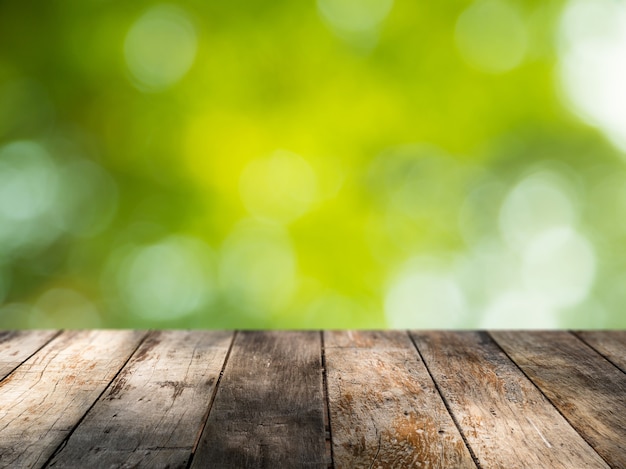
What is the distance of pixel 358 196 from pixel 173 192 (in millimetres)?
695

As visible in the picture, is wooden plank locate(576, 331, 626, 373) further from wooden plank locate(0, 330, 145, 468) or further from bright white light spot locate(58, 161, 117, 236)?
bright white light spot locate(58, 161, 117, 236)

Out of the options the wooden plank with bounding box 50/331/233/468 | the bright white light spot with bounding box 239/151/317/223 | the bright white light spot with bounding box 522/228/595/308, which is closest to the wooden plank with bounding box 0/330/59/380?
the wooden plank with bounding box 50/331/233/468

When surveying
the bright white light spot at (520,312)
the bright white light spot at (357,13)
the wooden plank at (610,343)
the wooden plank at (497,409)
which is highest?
the bright white light spot at (357,13)

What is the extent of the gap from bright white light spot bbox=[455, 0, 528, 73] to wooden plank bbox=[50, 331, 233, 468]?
154 cm

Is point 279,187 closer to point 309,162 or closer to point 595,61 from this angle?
point 309,162

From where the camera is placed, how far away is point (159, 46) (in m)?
2.60

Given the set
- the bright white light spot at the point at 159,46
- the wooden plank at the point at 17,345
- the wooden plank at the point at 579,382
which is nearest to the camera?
the wooden plank at the point at 579,382

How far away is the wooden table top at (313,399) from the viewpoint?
3.65 feet

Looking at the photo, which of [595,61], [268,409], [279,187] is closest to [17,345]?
[268,409]

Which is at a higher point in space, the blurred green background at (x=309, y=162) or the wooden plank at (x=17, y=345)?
the blurred green background at (x=309, y=162)

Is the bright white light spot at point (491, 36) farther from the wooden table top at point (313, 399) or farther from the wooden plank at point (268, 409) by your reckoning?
the wooden plank at point (268, 409)

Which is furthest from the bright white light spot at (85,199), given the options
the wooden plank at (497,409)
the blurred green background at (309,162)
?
the wooden plank at (497,409)

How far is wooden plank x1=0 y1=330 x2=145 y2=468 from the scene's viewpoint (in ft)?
3.72

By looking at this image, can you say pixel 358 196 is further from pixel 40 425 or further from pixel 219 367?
pixel 40 425
